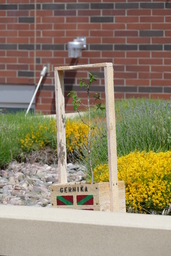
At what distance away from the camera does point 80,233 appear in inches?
114

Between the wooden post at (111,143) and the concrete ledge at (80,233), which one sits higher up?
the wooden post at (111,143)

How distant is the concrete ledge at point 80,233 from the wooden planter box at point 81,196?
0.62 ft

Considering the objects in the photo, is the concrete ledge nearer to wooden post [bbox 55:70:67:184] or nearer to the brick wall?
wooden post [bbox 55:70:67:184]

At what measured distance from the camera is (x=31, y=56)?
31.9ft

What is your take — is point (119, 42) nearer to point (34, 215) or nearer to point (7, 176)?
point (7, 176)

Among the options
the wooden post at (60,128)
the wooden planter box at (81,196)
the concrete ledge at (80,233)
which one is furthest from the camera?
the wooden post at (60,128)

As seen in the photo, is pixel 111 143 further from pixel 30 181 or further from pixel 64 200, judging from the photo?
pixel 30 181

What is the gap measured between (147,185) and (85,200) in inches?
34.7

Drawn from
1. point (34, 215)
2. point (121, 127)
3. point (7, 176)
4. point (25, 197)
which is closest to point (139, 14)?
point (121, 127)

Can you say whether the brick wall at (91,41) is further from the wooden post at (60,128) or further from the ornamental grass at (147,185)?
the wooden post at (60,128)

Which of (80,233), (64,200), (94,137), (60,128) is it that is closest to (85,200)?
(64,200)

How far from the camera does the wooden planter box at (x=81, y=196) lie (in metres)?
3.21

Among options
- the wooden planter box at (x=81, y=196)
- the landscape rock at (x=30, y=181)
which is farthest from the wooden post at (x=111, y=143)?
the landscape rock at (x=30, y=181)

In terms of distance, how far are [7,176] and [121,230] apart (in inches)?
103
